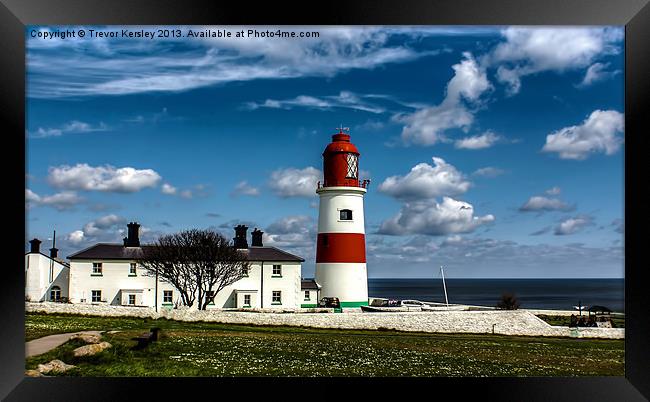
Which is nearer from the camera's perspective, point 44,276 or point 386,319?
point 386,319

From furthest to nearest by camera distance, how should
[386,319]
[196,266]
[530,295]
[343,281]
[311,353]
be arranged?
[530,295] < [343,281] < [196,266] < [386,319] < [311,353]

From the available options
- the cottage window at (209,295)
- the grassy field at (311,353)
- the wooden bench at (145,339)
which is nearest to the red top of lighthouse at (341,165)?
the cottage window at (209,295)

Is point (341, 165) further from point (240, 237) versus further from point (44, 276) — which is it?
point (44, 276)

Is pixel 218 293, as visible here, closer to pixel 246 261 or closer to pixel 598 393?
pixel 246 261

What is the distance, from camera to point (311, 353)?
1330 centimetres

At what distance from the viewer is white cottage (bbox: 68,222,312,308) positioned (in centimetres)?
2567

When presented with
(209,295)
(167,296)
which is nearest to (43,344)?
(209,295)

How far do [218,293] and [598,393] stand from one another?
19374mm

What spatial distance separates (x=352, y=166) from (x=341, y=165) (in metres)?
0.48

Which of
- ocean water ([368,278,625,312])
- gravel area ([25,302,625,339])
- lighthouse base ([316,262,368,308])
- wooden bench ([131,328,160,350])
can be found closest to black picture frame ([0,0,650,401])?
wooden bench ([131,328,160,350])

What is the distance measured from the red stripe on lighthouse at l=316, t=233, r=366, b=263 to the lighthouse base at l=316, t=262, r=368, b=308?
23 centimetres
